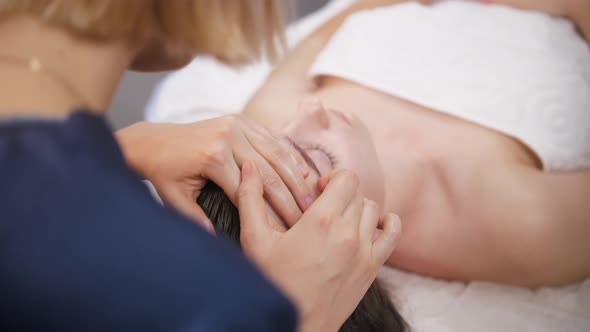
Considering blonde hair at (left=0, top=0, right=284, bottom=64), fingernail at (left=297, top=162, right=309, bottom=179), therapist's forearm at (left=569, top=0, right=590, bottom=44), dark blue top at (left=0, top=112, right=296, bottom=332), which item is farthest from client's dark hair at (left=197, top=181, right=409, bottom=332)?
therapist's forearm at (left=569, top=0, right=590, bottom=44)

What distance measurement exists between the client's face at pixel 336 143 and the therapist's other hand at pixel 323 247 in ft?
0.59

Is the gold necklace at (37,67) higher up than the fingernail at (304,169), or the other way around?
the gold necklace at (37,67)

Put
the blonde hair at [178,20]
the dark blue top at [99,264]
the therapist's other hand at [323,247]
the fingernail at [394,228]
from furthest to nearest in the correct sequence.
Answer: the fingernail at [394,228] → the therapist's other hand at [323,247] → the blonde hair at [178,20] → the dark blue top at [99,264]

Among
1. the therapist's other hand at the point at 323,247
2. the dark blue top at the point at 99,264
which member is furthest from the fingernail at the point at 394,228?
the dark blue top at the point at 99,264

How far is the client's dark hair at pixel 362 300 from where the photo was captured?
27.6 inches

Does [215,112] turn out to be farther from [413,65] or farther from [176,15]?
[176,15]

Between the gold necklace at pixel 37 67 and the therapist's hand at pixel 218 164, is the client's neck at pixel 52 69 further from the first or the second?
the therapist's hand at pixel 218 164

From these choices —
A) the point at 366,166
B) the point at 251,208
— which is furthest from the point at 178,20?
the point at 366,166

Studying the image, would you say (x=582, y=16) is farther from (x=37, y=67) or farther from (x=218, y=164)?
(x=37, y=67)

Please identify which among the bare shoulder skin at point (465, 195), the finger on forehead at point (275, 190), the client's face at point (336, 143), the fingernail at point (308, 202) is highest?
the finger on forehead at point (275, 190)

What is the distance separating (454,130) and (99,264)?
822 mm

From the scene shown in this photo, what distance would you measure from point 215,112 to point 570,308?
2.64ft

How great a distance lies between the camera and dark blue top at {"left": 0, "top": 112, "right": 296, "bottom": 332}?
331 millimetres

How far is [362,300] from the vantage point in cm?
77
